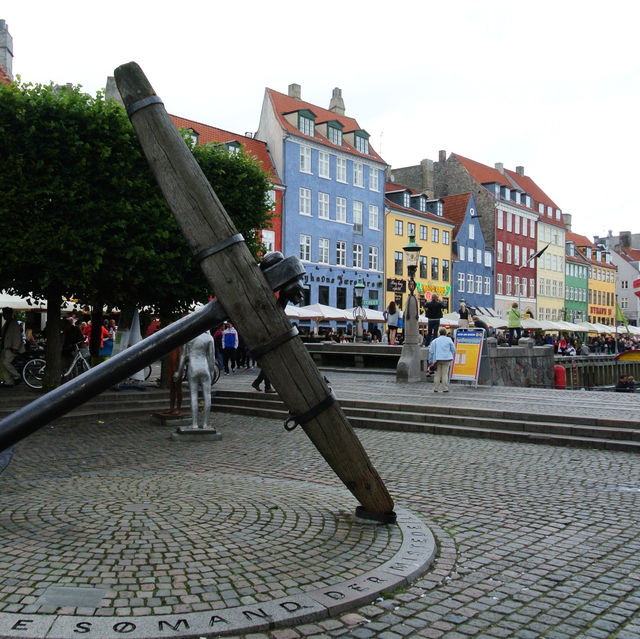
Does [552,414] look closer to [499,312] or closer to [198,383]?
[198,383]

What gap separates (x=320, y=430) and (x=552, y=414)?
27.6ft

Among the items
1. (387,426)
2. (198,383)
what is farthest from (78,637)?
(387,426)

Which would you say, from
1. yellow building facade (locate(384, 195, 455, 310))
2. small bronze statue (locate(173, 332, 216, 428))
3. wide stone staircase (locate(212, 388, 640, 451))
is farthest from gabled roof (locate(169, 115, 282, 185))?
small bronze statue (locate(173, 332, 216, 428))

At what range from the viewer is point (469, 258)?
6312 cm

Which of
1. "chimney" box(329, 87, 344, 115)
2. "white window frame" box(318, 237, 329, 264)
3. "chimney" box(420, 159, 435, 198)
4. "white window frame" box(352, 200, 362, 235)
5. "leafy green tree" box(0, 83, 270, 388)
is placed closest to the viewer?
"leafy green tree" box(0, 83, 270, 388)

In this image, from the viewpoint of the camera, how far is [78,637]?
319 cm

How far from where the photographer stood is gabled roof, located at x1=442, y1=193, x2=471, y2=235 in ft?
204

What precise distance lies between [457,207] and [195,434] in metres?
55.9

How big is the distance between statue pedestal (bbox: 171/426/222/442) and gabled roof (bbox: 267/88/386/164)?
121 feet

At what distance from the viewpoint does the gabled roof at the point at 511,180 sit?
226ft

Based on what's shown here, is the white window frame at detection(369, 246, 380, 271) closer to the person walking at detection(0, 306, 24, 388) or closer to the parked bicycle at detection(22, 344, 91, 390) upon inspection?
the parked bicycle at detection(22, 344, 91, 390)

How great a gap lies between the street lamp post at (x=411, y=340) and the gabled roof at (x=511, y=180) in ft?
165

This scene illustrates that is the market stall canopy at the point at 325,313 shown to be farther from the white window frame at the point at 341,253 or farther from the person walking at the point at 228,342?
the white window frame at the point at 341,253


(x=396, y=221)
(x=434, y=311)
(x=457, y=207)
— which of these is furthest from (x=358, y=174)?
(x=434, y=311)
